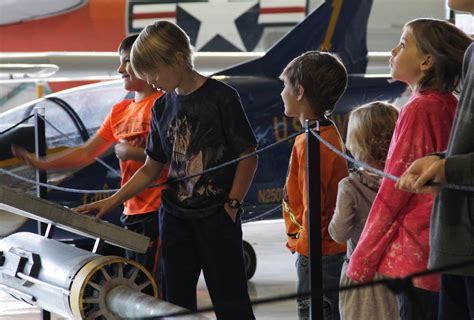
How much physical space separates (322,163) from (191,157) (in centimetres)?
42

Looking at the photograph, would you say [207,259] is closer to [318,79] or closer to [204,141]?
[204,141]

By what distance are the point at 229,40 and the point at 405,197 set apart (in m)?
11.6

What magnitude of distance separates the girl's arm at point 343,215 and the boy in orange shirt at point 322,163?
Result: 0.77ft

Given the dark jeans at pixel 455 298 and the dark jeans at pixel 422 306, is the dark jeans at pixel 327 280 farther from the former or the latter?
the dark jeans at pixel 455 298

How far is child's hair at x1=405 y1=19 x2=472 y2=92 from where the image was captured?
7.93 ft

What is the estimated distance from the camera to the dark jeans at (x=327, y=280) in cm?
298

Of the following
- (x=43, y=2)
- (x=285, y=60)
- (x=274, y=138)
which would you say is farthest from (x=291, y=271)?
(x=43, y=2)

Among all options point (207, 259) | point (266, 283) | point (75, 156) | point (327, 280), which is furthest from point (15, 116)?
point (327, 280)

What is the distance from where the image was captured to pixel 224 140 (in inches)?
118

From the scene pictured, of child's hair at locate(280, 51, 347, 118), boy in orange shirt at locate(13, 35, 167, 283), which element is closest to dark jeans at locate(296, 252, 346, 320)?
child's hair at locate(280, 51, 347, 118)

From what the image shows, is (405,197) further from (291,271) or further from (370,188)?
(291,271)

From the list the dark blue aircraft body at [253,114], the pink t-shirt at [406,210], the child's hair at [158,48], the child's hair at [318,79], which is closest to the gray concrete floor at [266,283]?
the dark blue aircraft body at [253,114]

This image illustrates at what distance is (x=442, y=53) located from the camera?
2422 mm

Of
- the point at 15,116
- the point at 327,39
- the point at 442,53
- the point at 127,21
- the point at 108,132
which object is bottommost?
the point at 127,21
